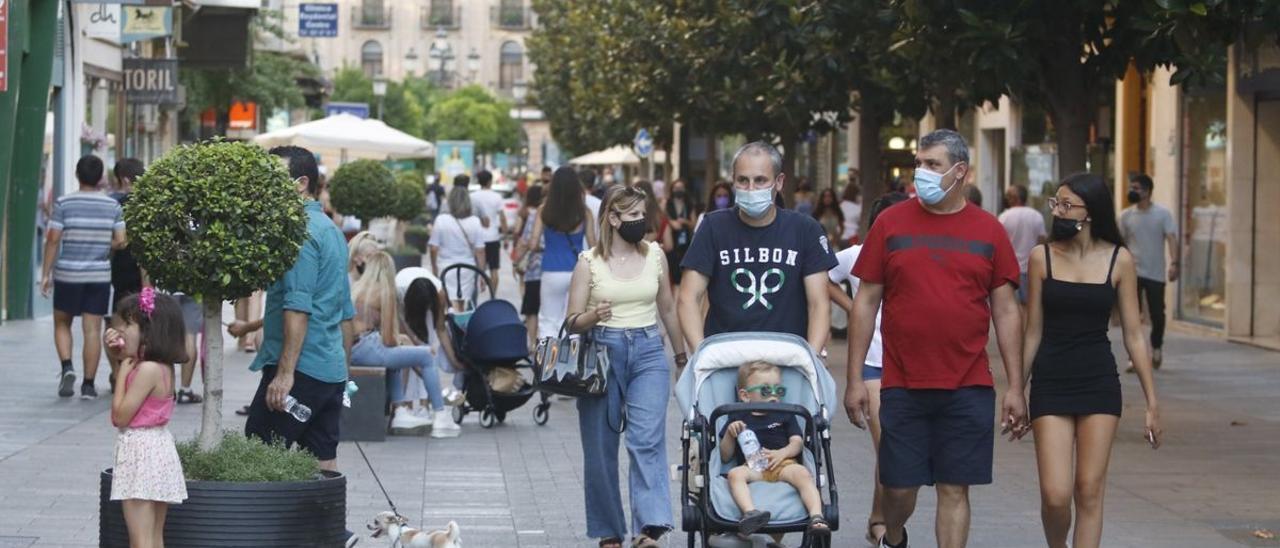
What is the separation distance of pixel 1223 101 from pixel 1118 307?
1611cm

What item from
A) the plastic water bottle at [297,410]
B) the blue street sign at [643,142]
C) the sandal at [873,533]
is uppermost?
the blue street sign at [643,142]

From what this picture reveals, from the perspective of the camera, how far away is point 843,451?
1323cm

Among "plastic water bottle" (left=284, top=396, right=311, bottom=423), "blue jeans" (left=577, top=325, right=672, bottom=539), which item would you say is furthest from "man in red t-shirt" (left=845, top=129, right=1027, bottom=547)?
"plastic water bottle" (left=284, top=396, right=311, bottom=423)

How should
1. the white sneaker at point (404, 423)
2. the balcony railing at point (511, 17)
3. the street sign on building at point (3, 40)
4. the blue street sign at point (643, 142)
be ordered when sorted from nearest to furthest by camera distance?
the white sneaker at point (404, 423) < the street sign on building at point (3, 40) < the blue street sign at point (643, 142) < the balcony railing at point (511, 17)

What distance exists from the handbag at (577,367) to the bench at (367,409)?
4531 millimetres

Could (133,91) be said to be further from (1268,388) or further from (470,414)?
(1268,388)

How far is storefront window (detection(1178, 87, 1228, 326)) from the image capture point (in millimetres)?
23406

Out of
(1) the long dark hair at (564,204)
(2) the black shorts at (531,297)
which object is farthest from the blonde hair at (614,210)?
(2) the black shorts at (531,297)

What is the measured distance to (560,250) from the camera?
1523 cm

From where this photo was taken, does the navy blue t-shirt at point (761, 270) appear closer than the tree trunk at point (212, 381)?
No

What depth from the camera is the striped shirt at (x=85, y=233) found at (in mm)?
14695

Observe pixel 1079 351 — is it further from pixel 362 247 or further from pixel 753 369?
pixel 362 247

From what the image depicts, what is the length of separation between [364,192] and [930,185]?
18.1m

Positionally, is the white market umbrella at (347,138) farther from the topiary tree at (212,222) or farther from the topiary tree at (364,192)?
the topiary tree at (212,222)
